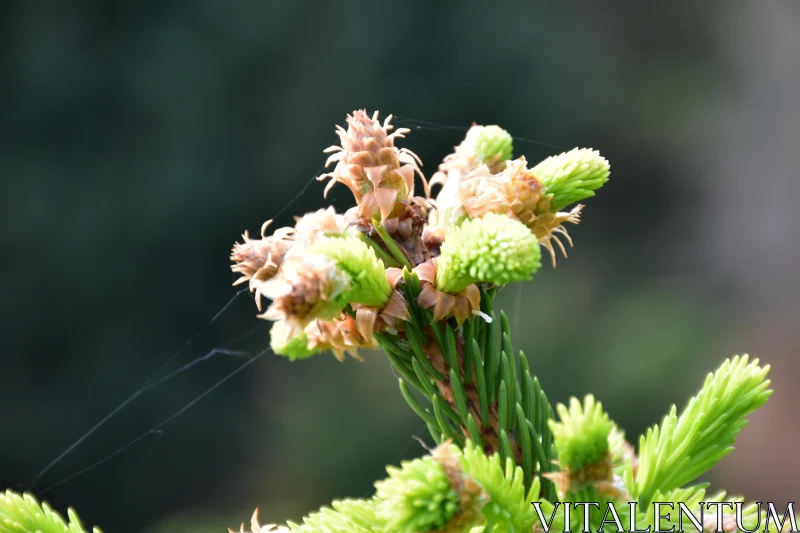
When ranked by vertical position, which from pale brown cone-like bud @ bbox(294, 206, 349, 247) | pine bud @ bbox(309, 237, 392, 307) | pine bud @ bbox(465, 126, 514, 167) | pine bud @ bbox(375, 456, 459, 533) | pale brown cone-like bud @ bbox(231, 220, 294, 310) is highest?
pine bud @ bbox(465, 126, 514, 167)

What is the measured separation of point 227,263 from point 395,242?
2.30 meters

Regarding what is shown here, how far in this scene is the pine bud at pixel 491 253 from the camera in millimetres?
287

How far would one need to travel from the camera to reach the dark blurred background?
8.44 ft

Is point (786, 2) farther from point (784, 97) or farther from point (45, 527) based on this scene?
point (45, 527)

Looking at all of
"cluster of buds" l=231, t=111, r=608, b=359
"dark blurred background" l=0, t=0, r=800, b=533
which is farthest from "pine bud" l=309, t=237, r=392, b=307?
"dark blurred background" l=0, t=0, r=800, b=533

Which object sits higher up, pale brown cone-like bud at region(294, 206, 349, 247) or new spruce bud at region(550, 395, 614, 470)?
pale brown cone-like bud at region(294, 206, 349, 247)

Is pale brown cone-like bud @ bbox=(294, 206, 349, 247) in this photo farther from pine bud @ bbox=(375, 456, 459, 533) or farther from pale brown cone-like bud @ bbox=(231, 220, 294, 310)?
pine bud @ bbox=(375, 456, 459, 533)

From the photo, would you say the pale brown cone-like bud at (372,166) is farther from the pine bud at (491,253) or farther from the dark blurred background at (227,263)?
the dark blurred background at (227,263)

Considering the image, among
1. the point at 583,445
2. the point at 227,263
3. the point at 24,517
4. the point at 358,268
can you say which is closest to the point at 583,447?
the point at 583,445

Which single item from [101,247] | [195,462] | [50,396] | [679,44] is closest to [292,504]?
[195,462]

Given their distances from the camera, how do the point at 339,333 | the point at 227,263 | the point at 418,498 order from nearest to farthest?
the point at 418,498, the point at 339,333, the point at 227,263

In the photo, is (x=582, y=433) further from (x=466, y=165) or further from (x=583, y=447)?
(x=466, y=165)

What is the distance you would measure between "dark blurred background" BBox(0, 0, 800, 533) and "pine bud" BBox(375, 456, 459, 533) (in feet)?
6.60

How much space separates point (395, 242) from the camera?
37cm
